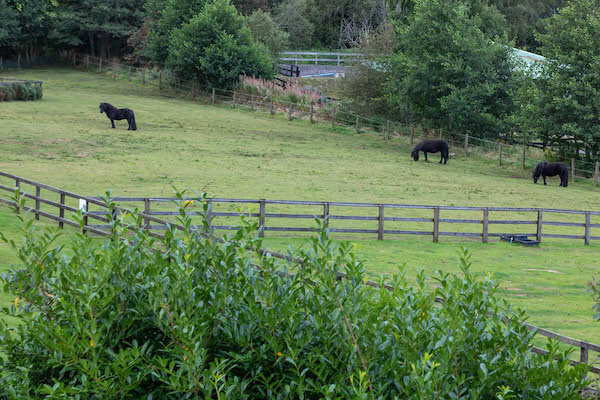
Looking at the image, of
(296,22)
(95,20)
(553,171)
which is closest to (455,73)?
(553,171)

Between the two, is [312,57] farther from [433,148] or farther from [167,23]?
[433,148]

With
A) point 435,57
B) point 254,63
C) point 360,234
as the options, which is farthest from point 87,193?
point 254,63

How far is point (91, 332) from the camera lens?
219 inches

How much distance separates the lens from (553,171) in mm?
30078

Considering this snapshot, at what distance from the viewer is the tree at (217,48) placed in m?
45.9

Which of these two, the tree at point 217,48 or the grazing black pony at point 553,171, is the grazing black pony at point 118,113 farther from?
the grazing black pony at point 553,171

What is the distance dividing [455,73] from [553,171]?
→ 7941 mm

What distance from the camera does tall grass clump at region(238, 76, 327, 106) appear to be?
4516 centimetres

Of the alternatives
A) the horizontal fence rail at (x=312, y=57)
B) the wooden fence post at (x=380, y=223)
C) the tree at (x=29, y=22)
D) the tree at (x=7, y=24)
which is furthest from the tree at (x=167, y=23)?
the wooden fence post at (x=380, y=223)

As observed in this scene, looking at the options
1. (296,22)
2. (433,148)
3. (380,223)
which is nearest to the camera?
(380,223)

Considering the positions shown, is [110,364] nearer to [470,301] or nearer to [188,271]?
[188,271]

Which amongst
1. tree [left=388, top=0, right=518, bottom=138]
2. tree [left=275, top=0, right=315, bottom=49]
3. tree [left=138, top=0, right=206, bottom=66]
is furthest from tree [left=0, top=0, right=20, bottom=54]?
tree [left=388, top=0, right=518, bottom=138]

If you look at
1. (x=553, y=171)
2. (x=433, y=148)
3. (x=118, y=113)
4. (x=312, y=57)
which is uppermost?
(x=312, y=57)

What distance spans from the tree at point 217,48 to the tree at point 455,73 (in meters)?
12.5
